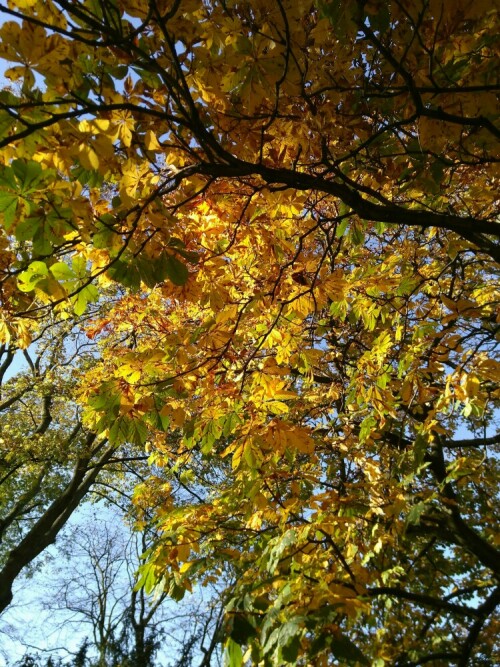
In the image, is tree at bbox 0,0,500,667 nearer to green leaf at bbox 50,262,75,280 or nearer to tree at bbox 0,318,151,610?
green leaf at bbox 50,262,75,280

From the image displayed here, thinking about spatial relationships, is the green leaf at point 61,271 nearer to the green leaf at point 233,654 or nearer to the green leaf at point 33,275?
the green leaf at point 33,275

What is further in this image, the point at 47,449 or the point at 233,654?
the point at 47,449

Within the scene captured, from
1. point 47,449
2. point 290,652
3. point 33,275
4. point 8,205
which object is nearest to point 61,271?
point 33,275

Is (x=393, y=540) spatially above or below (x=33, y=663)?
above

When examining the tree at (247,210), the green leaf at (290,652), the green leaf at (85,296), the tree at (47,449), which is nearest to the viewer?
the green leaf at (290,652)

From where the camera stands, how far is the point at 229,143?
96.7 inches

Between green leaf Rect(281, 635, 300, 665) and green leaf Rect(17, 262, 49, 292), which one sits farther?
green leaf Rect(17, 262, 49, 292)

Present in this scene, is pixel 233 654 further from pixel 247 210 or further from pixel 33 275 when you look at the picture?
pixel 247 210

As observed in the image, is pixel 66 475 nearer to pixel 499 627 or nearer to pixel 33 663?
pixel 33 663

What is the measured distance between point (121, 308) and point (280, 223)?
1451mm

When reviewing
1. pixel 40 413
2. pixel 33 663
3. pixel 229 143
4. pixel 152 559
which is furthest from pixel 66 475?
pixel 229 143

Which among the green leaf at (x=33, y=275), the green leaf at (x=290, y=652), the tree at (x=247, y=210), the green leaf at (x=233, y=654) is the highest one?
the tree at (x=247, y=210)

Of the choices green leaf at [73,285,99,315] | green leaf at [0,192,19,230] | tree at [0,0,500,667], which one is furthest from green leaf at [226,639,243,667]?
green leaf at [0,192,19,230]

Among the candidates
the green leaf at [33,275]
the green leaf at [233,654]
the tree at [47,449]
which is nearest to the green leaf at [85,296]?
the green leaf at [33,275]
